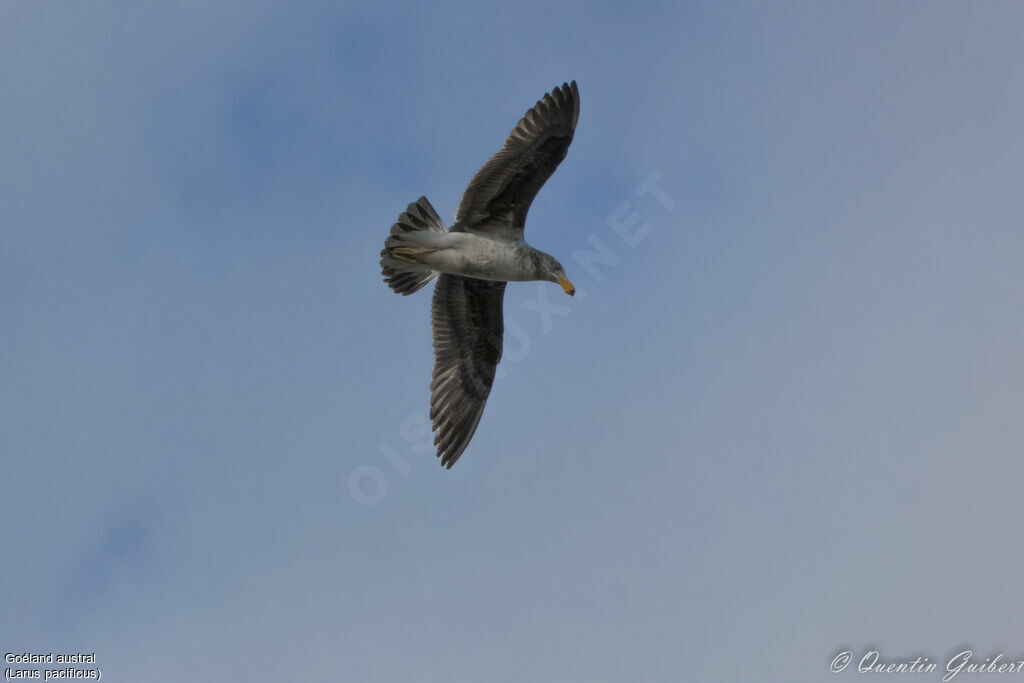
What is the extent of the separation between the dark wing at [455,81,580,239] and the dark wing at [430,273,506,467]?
1598 mm

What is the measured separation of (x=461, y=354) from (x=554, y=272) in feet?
7.64

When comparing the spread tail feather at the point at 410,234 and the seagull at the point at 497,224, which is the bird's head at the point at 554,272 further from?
the spread tail feather at the point at 410,234

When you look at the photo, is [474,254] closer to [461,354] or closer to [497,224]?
[497,224]

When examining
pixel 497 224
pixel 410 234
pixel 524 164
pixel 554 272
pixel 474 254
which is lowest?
pixel 554 272

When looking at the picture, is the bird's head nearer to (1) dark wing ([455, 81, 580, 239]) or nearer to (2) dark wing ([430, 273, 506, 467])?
(1) dark wing ([455, 81, 580, 239])

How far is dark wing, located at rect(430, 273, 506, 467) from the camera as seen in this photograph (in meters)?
18.1

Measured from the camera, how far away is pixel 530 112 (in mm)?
16438

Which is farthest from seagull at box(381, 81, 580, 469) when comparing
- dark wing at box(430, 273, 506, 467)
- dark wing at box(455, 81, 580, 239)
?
dark wing at box(430, 273, 506, 467)

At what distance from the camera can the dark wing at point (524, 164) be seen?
53.6 feet

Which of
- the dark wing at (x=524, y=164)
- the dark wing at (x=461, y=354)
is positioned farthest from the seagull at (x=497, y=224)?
the dark wing at (x=461, y=354)

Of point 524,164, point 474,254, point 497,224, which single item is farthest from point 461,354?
point 524,164

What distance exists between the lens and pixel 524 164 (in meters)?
16.4

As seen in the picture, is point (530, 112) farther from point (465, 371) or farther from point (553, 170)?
point (465, 371)

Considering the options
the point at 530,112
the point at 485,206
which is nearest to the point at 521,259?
the point at 485,206
